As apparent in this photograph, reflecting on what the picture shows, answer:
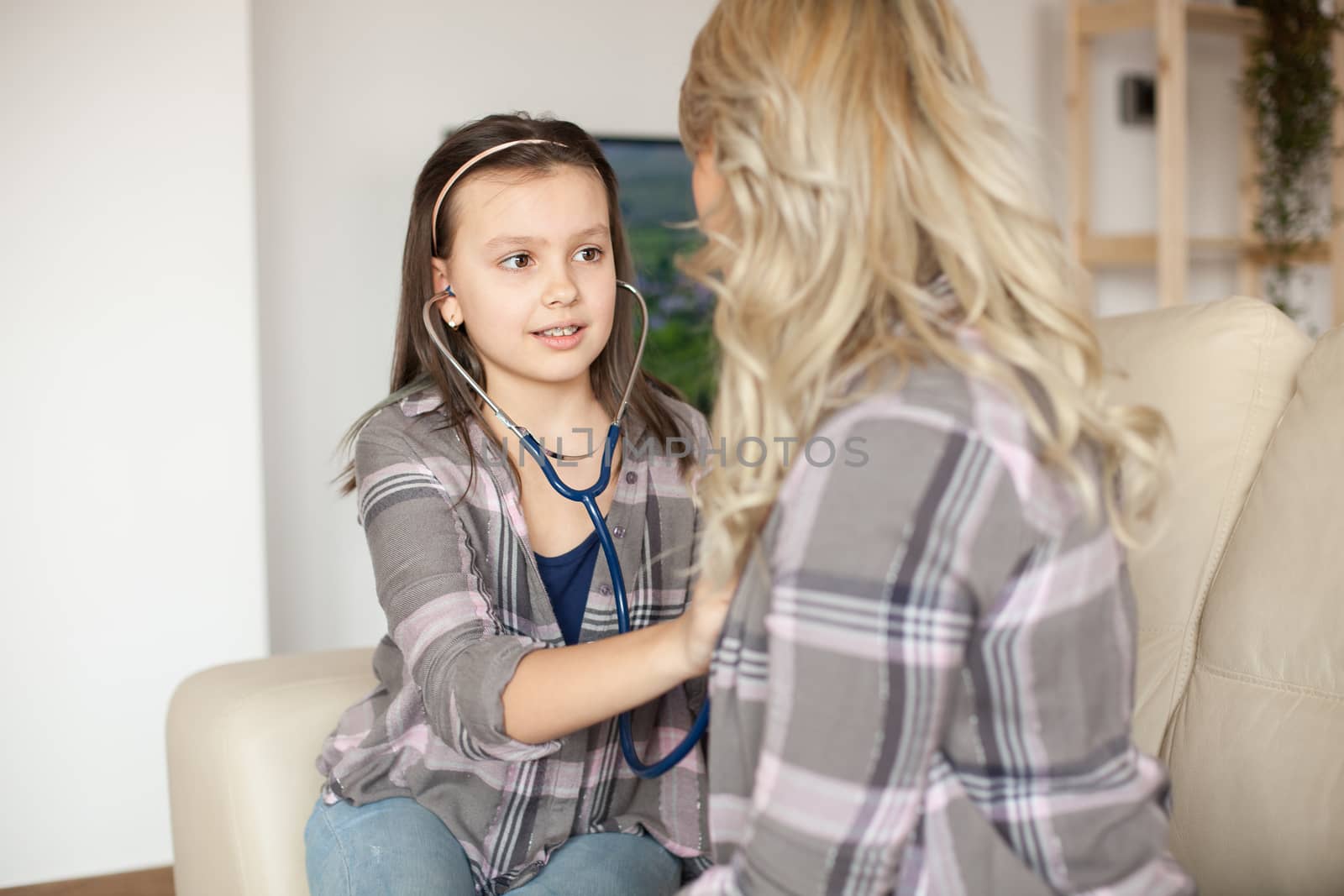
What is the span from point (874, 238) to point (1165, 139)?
313cm

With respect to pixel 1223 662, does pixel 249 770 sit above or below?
below

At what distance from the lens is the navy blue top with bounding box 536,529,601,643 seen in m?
1.34

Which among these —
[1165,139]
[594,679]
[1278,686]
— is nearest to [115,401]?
[594,679]

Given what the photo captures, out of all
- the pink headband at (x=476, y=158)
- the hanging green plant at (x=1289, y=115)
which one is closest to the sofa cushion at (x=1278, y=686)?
the pink headband at (x=476, y=158)

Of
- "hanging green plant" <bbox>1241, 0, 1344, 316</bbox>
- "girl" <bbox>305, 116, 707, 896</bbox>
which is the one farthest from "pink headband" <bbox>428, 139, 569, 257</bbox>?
"hanging green plant" <bbox>1241, 0, 1344, 316</bbox>

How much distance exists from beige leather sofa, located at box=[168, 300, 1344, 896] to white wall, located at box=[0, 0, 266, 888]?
2.94 ft

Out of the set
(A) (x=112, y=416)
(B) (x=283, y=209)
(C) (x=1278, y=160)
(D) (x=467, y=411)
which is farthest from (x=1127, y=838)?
(C) (x=1278, y=160)

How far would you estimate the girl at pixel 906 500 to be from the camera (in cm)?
75

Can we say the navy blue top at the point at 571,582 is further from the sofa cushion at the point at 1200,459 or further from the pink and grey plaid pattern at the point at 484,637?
the sofa cushion at the point at 1200,459

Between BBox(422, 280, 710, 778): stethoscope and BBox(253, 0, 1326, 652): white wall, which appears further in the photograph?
BBox(253, 0, 1326, 652): white wall

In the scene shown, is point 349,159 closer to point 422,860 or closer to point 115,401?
point 115,401

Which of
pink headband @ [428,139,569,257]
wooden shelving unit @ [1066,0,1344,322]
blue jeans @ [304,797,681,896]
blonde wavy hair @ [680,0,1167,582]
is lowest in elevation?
blue jeans @ [304,797,681,896]

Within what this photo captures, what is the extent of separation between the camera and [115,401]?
7.44 feet

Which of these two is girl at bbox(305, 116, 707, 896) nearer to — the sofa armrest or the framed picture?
the sofa armrest
